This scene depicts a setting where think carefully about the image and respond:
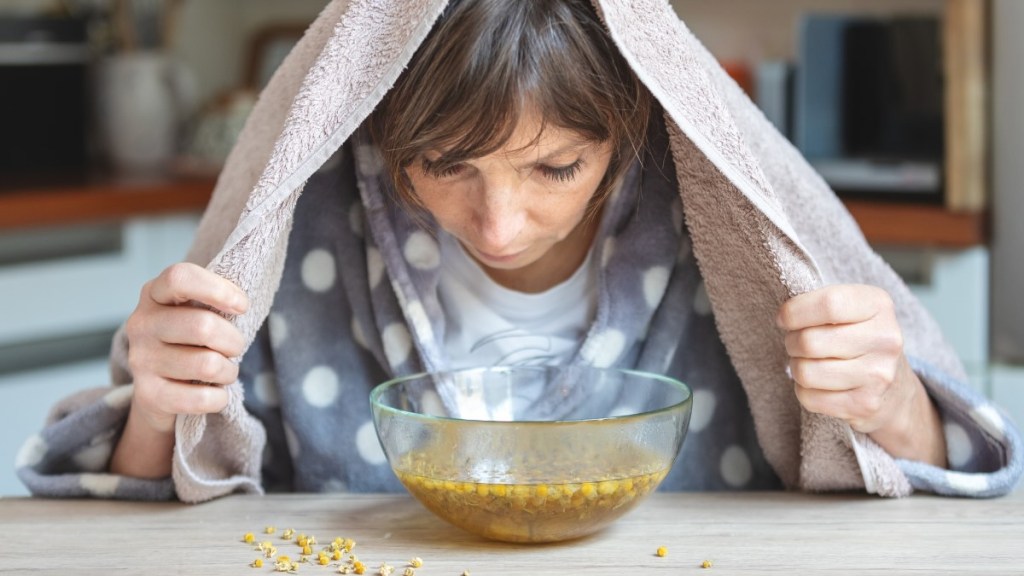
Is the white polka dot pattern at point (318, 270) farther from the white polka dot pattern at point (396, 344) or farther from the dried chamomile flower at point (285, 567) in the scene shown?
the dried chamomile flower at point (285, 567)

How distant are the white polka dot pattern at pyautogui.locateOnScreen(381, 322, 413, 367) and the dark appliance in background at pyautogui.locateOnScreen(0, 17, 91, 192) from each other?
141 cm

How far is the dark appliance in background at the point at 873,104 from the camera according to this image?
202 centimetres

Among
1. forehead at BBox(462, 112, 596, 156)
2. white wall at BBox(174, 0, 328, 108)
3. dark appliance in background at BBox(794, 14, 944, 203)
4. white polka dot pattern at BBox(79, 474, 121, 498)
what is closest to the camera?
forehead at BBox(462, 112, 596, 156)

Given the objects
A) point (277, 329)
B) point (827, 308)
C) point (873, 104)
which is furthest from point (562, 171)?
point (873, 104)

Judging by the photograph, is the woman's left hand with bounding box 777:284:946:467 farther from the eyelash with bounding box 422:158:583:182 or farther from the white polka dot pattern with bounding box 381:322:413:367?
the white polka dot pattern with bounding box 381:322:413:367

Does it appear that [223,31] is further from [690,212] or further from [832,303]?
[832,303]

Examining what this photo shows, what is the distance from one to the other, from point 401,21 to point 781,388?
0.42 metres

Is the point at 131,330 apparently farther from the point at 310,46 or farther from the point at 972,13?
the point at 972,13

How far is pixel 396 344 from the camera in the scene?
3.67 feet

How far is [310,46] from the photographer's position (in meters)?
1.02

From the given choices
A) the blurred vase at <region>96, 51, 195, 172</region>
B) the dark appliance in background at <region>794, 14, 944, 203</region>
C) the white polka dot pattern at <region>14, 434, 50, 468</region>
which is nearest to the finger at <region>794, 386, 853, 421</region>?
the white polka dot pattern at <region>14, 434, 50, 468</region>

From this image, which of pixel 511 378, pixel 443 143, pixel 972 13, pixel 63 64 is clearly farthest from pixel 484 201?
pixel 63 64

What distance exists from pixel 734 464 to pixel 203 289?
52cm

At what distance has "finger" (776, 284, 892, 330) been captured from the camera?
874 mm
